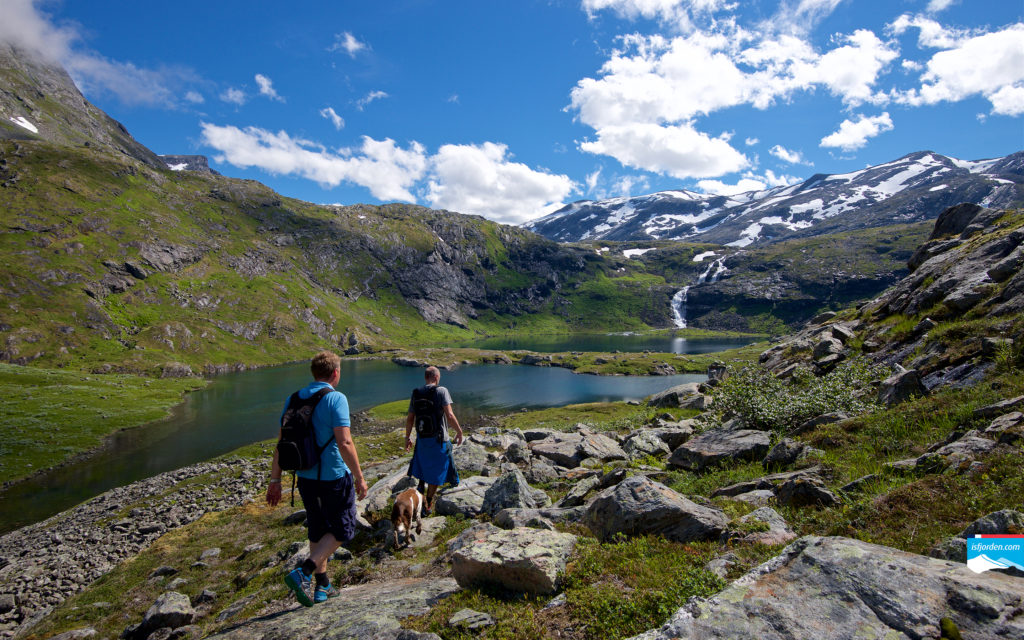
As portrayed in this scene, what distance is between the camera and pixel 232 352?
507 feet

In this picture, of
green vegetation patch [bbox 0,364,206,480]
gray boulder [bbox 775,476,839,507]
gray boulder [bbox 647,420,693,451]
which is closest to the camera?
gray boulder [bbox 775,476,839,507]

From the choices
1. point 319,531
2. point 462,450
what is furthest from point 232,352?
point 319,531

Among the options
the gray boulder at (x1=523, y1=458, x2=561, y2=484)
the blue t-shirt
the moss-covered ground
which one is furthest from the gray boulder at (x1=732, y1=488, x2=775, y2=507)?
the gray boulder at (x1=523, y1=458, x2=561, y2=484)

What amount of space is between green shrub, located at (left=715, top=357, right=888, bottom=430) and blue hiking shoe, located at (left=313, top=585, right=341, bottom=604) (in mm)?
13853

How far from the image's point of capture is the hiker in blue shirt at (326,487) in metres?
7.97

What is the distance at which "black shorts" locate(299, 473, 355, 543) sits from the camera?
8.07 m

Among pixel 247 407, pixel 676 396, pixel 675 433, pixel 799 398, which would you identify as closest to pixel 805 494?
pixel 799 398

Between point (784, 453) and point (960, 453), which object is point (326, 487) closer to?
point (960, 453)

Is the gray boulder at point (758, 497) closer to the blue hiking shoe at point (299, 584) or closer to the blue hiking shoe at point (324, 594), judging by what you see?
the blue hiking shoe at point (324, 594)

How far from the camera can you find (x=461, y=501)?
13.6 metres

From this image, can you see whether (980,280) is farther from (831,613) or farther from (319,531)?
(319,531)

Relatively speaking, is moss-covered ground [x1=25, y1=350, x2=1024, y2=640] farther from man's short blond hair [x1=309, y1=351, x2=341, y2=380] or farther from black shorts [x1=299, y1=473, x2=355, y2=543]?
man's short blond hair [x1=309, y1=351, x2=341, y2=380]

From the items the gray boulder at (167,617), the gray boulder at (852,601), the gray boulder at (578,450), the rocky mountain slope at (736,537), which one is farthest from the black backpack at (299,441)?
the gray boulder at (578,450)

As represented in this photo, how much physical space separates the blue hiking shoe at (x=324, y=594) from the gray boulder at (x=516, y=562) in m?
2.85
